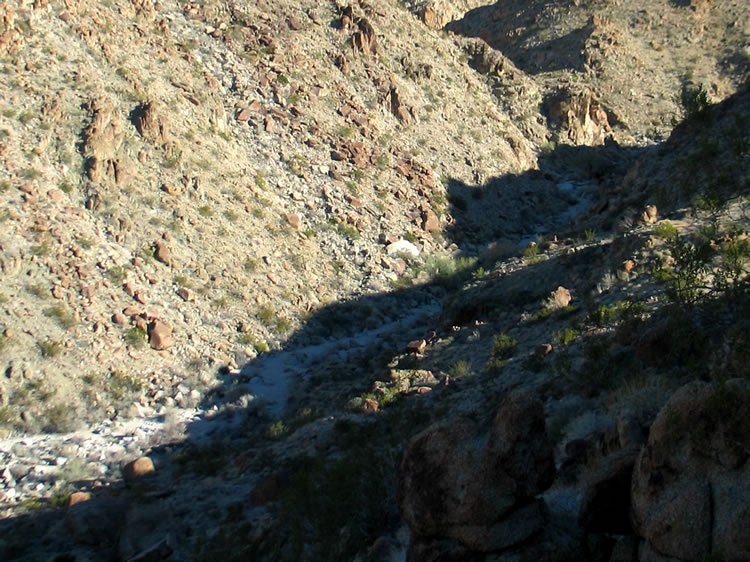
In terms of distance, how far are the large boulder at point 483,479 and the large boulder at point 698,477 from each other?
72 cm

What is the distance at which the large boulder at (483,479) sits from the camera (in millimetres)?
Answer: 4273

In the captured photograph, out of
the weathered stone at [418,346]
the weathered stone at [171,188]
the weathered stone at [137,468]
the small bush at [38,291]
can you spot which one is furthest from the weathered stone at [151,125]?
the weathered stone at [137,468]

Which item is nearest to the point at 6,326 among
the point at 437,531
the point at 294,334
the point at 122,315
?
the point at 122,315

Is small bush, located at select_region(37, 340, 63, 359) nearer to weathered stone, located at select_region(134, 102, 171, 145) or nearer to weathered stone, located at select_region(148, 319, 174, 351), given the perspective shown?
weathered stone, located at select_region(148, 319, 174, 351)

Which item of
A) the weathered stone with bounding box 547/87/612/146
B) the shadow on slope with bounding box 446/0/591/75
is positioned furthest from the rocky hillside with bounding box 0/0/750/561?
the shadow on slope with bounding box 446/0/591/75

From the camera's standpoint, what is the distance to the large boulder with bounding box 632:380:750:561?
11.0ft

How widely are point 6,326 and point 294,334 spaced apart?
524cm

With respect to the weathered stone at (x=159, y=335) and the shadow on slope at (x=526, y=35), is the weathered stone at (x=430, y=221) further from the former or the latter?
the shadow on slope at (x=526, y=35)

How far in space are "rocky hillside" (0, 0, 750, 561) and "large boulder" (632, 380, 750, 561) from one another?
0.05 ft

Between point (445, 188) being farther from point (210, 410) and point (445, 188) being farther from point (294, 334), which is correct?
point (210, 410)

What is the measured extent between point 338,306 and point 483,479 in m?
10.7

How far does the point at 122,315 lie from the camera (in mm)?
12117

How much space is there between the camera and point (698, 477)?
359 centimetres

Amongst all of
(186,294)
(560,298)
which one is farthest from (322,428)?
(186,294)
